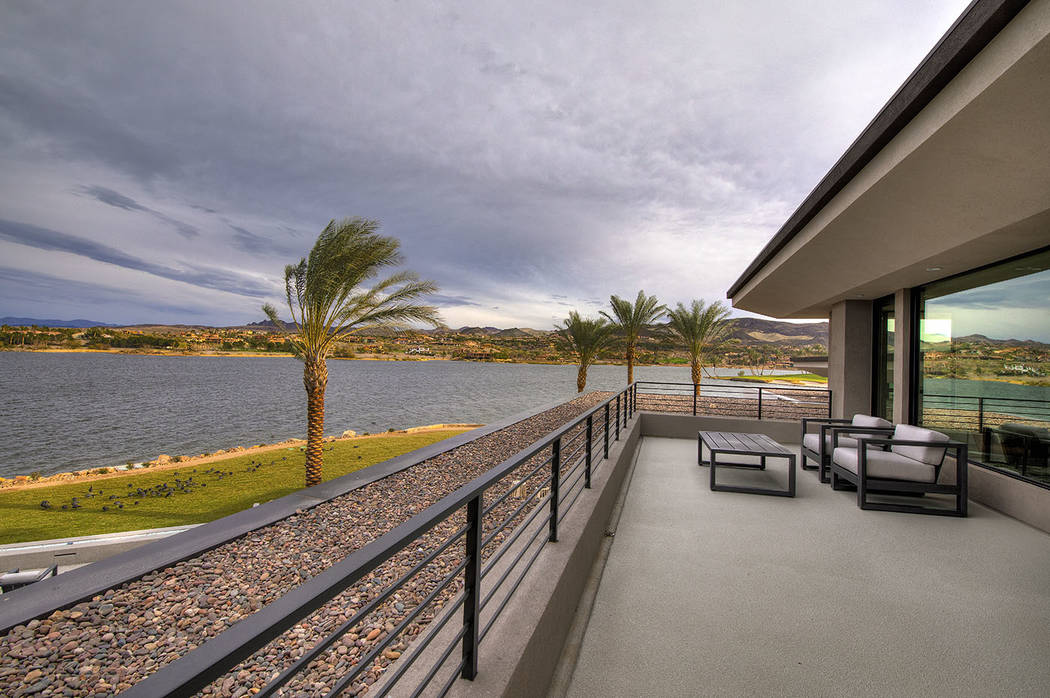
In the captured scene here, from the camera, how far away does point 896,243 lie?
4797mm

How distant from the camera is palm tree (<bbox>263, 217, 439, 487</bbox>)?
996cm

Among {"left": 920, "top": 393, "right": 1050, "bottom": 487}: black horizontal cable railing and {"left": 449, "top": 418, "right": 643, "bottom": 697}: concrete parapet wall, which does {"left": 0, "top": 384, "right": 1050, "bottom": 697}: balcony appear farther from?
{"left": 920, "top": 393, "right": 1050, "bottom": 487}: black horizontal cable railing

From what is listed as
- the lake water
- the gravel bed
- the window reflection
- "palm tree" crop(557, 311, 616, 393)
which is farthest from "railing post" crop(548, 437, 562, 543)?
"palm tree" crop(557, 311, 616, 393)

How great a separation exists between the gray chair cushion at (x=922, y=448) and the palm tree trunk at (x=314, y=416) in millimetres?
10330

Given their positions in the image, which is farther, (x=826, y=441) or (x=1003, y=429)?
(x=826, y=441)

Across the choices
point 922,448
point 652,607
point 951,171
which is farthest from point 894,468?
point 652,607

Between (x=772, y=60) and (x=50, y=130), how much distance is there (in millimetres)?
30014

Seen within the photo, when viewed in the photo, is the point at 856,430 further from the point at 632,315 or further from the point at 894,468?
the point at 632,315

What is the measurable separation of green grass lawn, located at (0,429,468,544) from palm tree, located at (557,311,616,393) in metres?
10.7

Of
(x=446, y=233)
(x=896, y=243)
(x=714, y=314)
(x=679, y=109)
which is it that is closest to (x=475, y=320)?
(x=446, y=233)

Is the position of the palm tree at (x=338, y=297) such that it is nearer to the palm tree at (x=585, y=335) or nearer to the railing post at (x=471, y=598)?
the railing post at (x=471, y=598)

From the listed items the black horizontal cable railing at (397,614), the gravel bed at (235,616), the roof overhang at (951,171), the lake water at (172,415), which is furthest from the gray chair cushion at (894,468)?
the lake water at (172,415)

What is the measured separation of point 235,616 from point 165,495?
9175 mm

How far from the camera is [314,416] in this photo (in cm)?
1040
